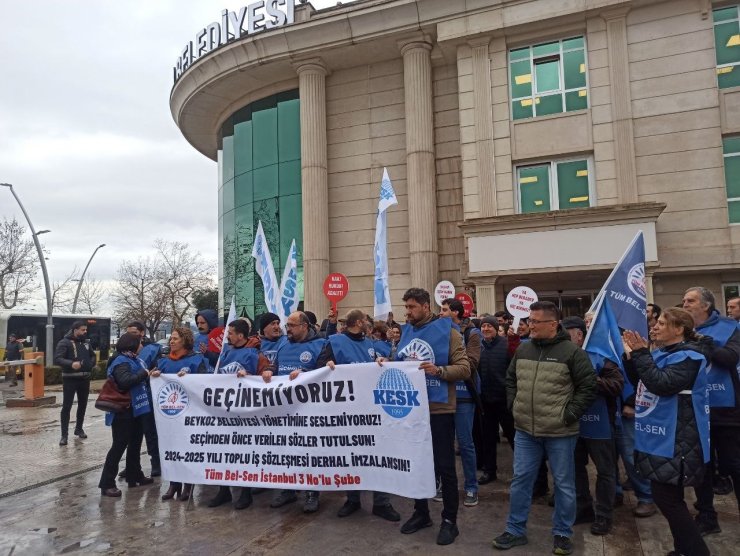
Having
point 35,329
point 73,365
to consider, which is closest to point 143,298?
point 35,329

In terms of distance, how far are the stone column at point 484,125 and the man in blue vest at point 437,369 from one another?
11665 millimetres

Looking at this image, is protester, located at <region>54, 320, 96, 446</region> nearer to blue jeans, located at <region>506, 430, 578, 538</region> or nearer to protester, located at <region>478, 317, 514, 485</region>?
protester, located at <region>478, 317, 514, 485</region>

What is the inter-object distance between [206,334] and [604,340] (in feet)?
19.1

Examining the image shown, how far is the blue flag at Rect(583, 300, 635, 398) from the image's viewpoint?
473 cm

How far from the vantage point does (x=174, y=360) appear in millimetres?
6336

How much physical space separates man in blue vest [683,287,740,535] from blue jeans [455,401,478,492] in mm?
1931

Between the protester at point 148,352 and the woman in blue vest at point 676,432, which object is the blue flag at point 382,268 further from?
the woman in blue vest at point 676,432

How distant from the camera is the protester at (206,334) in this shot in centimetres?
825

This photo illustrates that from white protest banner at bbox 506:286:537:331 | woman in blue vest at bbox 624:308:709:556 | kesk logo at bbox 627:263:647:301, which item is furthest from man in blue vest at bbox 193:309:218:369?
woman in blue vest at bbox 624:308:709:556

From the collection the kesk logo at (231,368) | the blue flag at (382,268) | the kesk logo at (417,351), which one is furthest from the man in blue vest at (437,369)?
the blue flag at (382,268)

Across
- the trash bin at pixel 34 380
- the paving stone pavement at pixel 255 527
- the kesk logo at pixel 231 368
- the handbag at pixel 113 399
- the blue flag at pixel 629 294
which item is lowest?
the paving stone pavement at pixel 255 527

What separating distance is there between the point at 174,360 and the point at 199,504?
1577 millimetres

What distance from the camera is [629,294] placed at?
4.73 m

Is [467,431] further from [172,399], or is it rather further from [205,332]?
[205,332]
